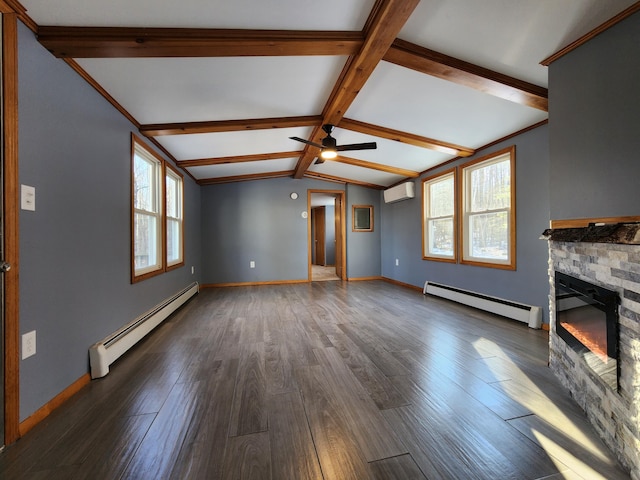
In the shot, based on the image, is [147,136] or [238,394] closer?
[238,394]

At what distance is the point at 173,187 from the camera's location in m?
4.34

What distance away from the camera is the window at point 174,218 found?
162 inches

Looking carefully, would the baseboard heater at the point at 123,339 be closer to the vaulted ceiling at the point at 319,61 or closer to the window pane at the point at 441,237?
the vaulted ceiling at the point at 319,61

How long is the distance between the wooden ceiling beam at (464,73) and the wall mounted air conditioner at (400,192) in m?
2.77

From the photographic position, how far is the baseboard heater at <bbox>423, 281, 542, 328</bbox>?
293 cm

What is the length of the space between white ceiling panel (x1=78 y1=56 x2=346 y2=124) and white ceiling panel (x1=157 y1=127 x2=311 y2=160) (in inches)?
20.6

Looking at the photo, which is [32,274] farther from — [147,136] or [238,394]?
[147,136]

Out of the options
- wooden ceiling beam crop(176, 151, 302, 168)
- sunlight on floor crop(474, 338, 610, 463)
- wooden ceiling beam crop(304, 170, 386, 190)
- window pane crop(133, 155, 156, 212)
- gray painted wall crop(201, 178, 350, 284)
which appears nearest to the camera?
sunlight on floor crop(474, 338, 610, 463)

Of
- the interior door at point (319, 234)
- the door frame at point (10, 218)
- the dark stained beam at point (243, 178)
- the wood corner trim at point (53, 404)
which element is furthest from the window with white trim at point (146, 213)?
the interior door at point (319, 234)

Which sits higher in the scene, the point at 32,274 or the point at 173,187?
the point at 173,187

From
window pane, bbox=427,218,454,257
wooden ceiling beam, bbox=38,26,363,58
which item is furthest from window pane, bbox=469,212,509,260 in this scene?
wooden ceiling beam, bbox=38,26,363,58

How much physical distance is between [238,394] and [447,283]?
3662 millimetres

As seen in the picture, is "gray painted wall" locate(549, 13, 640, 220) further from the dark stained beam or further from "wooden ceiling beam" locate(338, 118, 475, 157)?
the dark stained beam

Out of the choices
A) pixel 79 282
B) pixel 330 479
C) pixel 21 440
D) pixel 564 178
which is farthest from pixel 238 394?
pixel 564 178
